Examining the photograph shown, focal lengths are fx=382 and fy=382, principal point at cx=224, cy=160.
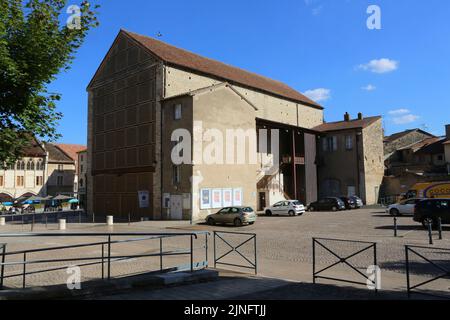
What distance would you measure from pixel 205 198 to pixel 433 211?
17.0 m

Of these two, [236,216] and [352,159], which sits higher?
[352,159]

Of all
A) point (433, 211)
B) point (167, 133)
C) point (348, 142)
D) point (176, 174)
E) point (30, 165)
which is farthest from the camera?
point (30, 165)

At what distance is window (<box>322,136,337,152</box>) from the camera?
46.4 m

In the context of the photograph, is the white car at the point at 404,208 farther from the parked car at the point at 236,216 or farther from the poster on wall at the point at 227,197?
the poster on wall at the point at 227,197

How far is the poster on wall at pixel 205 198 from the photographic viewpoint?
31.2 metres

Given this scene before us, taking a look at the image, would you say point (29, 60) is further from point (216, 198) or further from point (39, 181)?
point (39, 181)

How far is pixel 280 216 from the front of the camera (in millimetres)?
32750

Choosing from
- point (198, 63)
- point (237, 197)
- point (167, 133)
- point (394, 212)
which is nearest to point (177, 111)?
point (167, 133)

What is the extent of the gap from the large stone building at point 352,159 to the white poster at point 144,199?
896 inches

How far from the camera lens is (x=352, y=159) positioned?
4456 cm

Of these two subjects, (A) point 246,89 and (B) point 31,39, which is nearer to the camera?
(B) point 31,39
